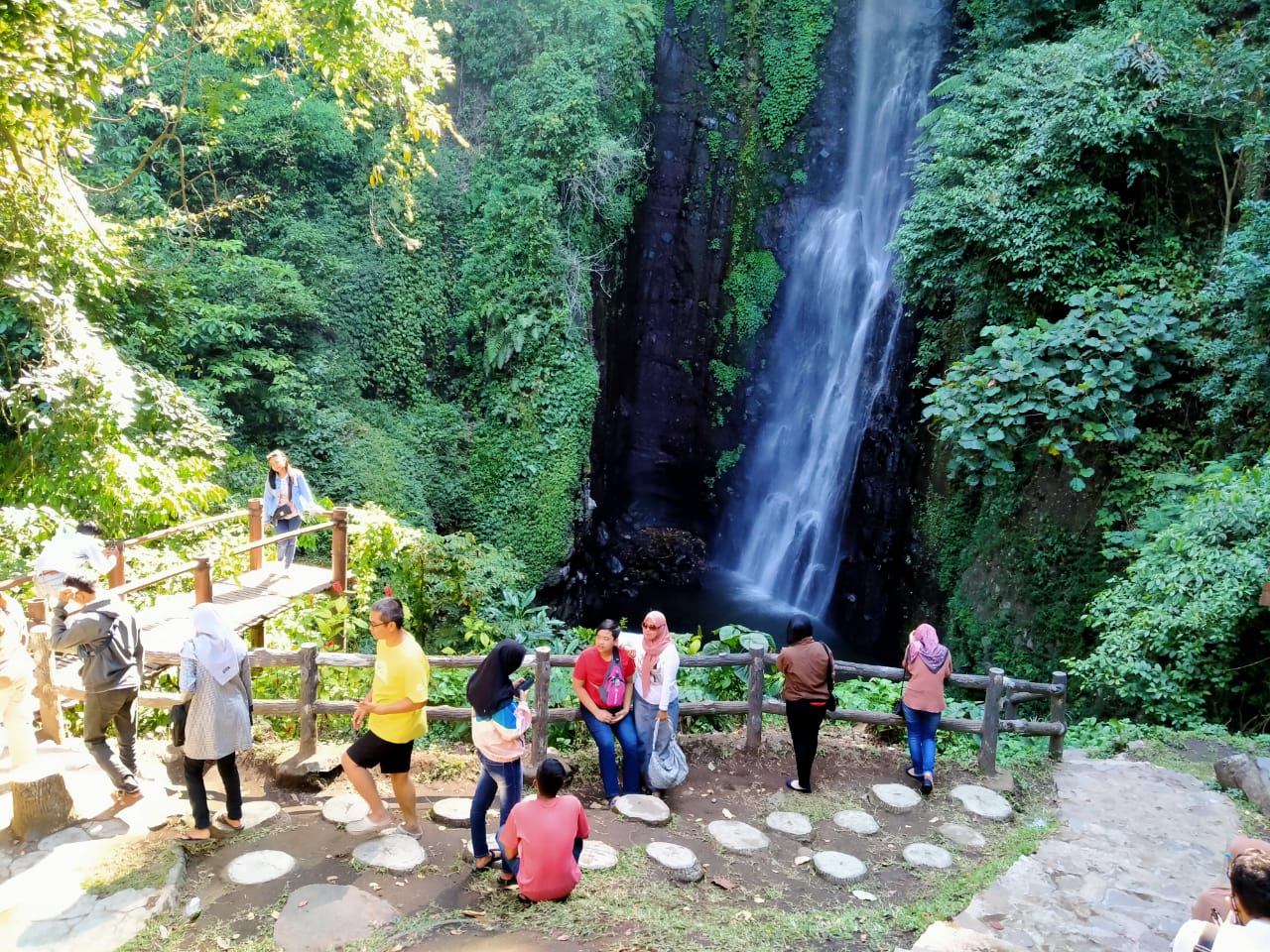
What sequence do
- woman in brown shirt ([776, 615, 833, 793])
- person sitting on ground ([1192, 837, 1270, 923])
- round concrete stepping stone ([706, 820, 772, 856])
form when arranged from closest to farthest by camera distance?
person sitting on ground ([1192, 837, 1270, 923])
round concrete stepping stone ([706, 820, 772, 856])
woman in brown shirt ([776, 615, 833, 793])

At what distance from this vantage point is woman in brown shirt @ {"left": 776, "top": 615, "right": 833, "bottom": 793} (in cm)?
591

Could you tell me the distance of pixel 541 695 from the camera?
20.0 feet

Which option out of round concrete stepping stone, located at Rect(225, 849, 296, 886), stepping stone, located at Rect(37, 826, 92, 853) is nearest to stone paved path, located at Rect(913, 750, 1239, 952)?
round concrete stepping stone, located at Rect(225, 849, 296, 886)

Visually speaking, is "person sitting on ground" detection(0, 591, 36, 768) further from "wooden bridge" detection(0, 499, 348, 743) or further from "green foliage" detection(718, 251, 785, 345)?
"green foliage" detection(718, 251, 785, 345)

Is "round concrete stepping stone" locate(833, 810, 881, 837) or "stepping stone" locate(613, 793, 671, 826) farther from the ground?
"stepping stone" locate(613, 793, 671, 826)

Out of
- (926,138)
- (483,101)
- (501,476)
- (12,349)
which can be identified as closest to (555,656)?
(12,349)

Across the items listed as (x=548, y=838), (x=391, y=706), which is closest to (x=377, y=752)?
(x=391, y=706)

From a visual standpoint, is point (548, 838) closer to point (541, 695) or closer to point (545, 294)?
point (541, 695)

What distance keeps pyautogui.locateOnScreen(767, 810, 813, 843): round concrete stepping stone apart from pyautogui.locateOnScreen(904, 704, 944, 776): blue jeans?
43.8 inches

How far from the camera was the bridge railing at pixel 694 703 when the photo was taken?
591cm

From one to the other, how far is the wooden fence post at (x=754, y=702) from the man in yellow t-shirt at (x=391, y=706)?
116 inches

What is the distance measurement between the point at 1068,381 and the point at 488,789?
28.6 ft

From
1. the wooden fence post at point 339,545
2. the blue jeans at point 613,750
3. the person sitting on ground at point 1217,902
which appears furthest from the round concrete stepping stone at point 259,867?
the wooden fence post at point 339,545

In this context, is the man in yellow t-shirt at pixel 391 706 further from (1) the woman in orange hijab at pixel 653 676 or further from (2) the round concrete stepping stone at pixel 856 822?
(2) the round concrete stepping stone at pixel 856 822
